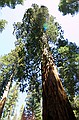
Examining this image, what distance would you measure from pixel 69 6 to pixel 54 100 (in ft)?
34.8

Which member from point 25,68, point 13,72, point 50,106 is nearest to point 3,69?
point 13,72

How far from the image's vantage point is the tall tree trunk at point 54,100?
5.60m

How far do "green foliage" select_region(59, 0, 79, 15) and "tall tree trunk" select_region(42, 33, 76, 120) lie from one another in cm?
815

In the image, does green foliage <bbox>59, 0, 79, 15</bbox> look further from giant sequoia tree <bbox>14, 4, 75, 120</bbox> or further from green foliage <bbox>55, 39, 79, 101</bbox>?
green foliage <bbox>55, 39, 79, 101</bbox>

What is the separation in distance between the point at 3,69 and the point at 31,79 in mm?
8337

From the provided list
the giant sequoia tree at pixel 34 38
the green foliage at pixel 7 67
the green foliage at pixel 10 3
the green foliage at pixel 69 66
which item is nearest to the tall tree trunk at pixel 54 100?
the giant sequoia tree at pixel 34 38

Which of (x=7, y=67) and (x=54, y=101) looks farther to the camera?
(x=7, y=67)

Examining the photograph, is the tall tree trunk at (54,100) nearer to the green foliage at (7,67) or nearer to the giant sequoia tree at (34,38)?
the giant sequoia tree at (34,38)


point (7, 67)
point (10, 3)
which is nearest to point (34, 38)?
point (10, 3)

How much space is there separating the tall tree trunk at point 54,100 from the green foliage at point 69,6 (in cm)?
815

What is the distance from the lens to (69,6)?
15.3 m

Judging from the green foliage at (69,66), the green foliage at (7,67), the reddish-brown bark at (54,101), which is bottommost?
the reddish-brown bark at (54,101)

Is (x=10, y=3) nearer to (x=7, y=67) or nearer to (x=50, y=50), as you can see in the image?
(x=50, y=50)

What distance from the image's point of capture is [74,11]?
1538 cm
